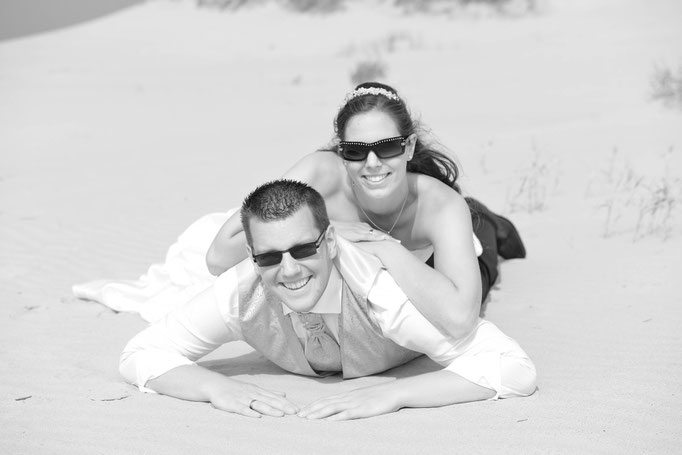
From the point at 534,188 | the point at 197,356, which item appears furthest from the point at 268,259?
the point at 534,188

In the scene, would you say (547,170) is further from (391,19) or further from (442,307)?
(391,19)

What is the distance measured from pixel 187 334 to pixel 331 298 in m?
0.68

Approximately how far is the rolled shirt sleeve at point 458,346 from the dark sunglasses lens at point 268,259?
420mm

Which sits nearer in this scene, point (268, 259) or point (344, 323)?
point (268, 259)

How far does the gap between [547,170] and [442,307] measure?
489 cm

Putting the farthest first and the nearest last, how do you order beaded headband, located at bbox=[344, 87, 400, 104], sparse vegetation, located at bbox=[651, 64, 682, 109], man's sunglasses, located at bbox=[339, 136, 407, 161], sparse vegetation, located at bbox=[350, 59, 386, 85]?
1. sparse vegetation, located at bbox=[350, 59, 386, 85]
2. sparse vegetation, located at bbox=[651, 64, 682, 109]
3. beaded headband, located at bbox=[344, 87, 400, 104]
4. man's sunglasses, located at bbox=[339, 136, 407, 161]

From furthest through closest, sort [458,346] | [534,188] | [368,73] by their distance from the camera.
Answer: [368,73]
[534,188]
[458,346]

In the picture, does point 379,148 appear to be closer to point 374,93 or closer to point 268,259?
point 374,93

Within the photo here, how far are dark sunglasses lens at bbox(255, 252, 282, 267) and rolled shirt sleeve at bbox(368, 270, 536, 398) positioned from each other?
420mm

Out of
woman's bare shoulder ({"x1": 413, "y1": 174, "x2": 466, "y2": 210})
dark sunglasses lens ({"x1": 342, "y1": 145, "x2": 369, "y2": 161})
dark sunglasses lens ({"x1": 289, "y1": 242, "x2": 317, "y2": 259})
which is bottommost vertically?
dark sunglasses lens ({"x1": 289, "y1": 242, "x2": 317, "y2": 259})

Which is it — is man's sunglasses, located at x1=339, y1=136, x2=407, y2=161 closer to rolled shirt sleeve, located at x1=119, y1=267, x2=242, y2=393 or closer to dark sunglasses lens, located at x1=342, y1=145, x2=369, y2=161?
dark sunglasses lens, located at x1=342, y1=145, x2=369, y2=161

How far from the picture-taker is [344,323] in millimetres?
3613

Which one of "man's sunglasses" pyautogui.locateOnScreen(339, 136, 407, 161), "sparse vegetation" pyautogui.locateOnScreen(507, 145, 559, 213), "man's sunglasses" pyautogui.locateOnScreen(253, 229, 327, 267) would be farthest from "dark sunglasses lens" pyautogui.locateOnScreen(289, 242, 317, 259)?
"sparse vegetation" pyautogui.locateOnScreen(507, 145, 559, 213)

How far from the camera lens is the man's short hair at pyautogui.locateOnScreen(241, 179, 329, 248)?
3.38 m
